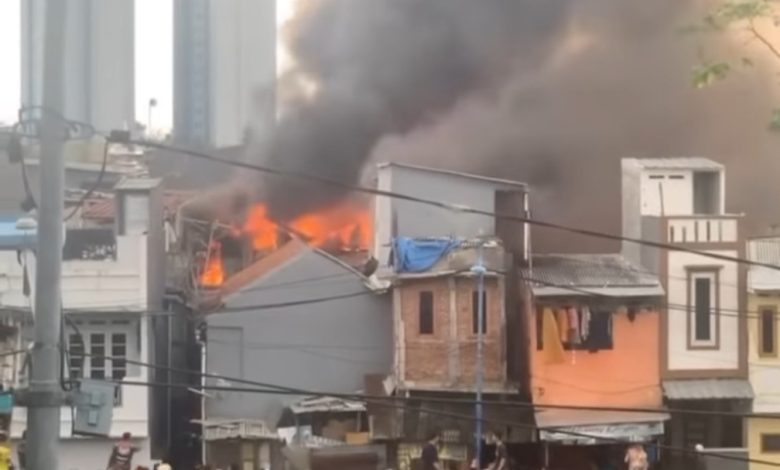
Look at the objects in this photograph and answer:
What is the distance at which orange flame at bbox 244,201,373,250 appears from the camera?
33.3m

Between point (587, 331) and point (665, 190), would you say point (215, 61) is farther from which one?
point (587, 331)

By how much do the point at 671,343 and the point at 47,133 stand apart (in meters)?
20.1

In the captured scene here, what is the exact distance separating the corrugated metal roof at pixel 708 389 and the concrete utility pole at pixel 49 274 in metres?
19.4

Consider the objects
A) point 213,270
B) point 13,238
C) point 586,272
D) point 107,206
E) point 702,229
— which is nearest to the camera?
point 13,238

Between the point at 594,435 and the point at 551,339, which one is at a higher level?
the point at 551,339

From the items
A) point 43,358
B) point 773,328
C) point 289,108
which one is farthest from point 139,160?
point 43,358

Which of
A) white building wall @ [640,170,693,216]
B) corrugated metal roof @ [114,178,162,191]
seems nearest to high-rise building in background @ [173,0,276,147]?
corrugated metal roof @ [114,178,162,191]

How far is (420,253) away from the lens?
26078mm

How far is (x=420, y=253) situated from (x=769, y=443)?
25.3 ft

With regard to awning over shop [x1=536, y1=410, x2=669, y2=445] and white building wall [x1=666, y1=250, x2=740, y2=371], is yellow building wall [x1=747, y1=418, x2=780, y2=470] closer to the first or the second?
white building wall [x1=666, y1=250, x2=740, y2=371]

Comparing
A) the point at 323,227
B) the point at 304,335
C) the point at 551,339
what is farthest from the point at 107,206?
the point at 551,339

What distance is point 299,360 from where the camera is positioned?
90.9 feet

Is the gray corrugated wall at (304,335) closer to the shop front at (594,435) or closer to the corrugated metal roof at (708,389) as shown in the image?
the shop front at (594,435)

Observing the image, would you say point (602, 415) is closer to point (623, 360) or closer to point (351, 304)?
point (623, 360)
